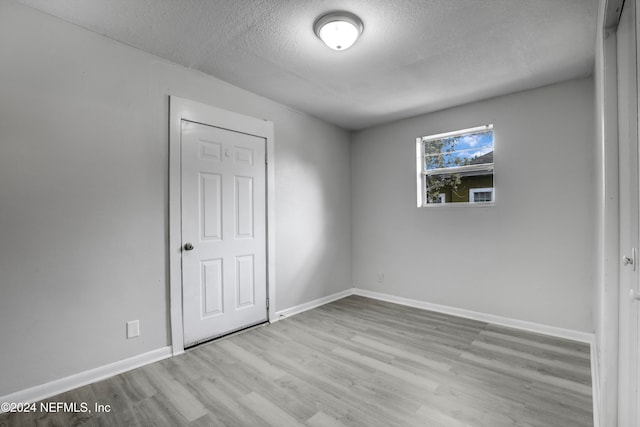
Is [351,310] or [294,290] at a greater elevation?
[294,290]

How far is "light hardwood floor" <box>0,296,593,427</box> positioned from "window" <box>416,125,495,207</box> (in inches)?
60.2

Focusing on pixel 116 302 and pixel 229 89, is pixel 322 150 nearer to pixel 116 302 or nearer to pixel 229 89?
pixel 229 89

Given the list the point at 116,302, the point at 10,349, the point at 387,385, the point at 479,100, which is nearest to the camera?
the point at 10,349

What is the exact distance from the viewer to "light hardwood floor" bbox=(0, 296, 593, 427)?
5.78 ft

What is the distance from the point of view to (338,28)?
78.6 inches

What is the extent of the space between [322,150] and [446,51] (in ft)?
6.67

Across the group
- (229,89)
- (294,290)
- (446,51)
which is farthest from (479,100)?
(294,290)

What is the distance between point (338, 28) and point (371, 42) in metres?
0.37

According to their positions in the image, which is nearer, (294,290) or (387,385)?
(387,385)

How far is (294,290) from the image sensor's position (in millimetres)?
3676

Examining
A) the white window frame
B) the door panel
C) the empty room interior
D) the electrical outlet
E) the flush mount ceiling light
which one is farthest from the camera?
the white window frame

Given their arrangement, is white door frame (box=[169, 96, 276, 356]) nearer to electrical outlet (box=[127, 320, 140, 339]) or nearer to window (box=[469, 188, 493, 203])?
electrical outlet (box=[127, 320, 140, 339])

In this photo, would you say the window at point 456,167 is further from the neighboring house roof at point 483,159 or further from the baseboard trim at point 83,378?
the baseboard trim at point 83,378

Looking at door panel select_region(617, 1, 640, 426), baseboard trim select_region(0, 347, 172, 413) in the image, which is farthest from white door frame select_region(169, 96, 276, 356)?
door panel select_region(617, 1, 640, 426)
